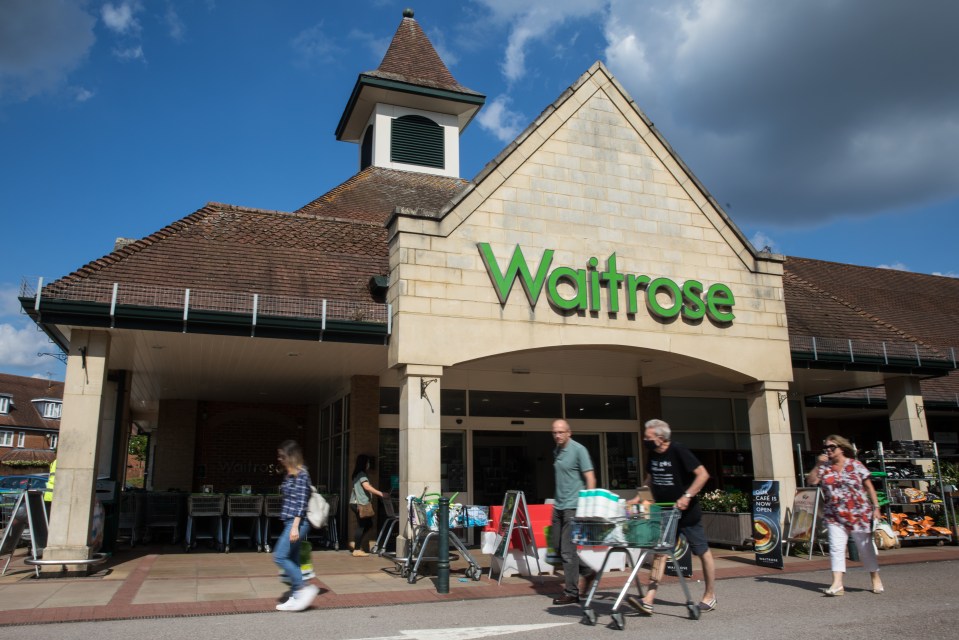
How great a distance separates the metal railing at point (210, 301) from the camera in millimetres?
10391

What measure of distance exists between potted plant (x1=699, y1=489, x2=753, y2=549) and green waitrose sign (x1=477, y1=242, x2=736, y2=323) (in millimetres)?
3228

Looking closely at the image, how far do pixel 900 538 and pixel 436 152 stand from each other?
18.4m

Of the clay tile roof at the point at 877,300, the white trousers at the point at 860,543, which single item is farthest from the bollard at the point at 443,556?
the clay tile roof at the point at 877,300

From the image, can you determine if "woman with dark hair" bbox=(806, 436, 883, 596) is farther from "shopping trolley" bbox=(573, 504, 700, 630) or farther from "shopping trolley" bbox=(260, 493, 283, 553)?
"shopping trolley" bbox=(260, 493, 283, 553)

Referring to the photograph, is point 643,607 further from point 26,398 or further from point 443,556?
point 26,398

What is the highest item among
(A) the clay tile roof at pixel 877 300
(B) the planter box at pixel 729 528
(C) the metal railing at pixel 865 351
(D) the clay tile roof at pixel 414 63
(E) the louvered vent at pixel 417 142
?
(D) the clay tile roof at pixel 414 63

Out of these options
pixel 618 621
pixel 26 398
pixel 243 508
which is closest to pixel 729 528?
pixel 618 621

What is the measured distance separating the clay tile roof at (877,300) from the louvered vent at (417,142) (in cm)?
1205

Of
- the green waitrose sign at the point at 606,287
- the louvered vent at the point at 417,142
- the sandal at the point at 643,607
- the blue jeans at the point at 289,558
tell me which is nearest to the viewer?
the sandal at the point at 643,607

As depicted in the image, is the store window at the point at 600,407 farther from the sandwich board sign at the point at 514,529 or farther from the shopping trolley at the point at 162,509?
the shopping trolley at the point at 162,509

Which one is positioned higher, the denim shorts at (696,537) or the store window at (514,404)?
the store window at (514,404)

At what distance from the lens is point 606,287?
12.3 m

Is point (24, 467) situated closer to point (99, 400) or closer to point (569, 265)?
point (99, 400)

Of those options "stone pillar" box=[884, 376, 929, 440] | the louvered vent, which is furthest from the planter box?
the louvered vent
